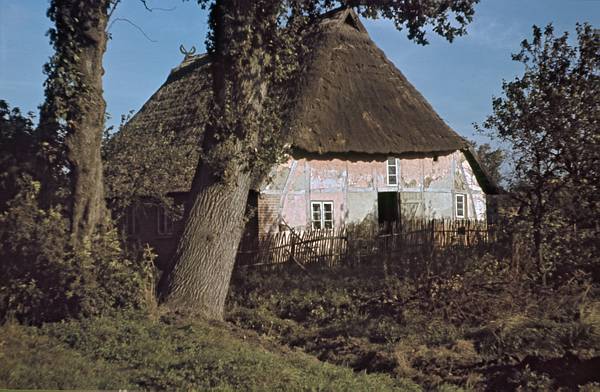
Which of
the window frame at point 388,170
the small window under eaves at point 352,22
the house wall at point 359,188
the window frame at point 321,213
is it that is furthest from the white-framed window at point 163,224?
the small window under eaves at point 352,22

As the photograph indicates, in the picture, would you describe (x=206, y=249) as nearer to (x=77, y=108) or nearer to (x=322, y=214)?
(x=77, y=108)

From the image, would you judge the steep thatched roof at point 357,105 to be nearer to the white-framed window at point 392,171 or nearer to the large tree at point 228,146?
the white-framed window at point 392,171

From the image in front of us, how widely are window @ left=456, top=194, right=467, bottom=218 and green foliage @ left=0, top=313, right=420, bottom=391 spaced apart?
14927mm

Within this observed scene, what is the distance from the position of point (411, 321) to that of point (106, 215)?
5358 millimetres

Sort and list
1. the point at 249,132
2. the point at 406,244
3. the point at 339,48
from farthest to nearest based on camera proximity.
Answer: the point at 339,48, the point at 406,244, the point at 249,132

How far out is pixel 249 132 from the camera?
10250 mm

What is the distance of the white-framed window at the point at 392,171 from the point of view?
2091 cm

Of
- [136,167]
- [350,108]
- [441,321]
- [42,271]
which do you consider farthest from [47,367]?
[350,108]

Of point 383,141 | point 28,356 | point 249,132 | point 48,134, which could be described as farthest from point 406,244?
point 28,356

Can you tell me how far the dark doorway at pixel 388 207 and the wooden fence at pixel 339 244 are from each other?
4.66 metres

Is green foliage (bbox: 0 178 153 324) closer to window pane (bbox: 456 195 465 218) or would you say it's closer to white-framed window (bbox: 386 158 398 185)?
white-framed window (bbox: 386 158 398 185)

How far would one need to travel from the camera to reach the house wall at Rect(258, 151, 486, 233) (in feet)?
62.0

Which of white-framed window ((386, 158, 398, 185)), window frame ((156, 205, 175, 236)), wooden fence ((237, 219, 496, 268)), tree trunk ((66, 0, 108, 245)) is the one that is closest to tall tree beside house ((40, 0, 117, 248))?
tree trunk ((66, 0, 108, 245))

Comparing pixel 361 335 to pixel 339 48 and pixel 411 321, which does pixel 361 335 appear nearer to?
pixel 411 321
